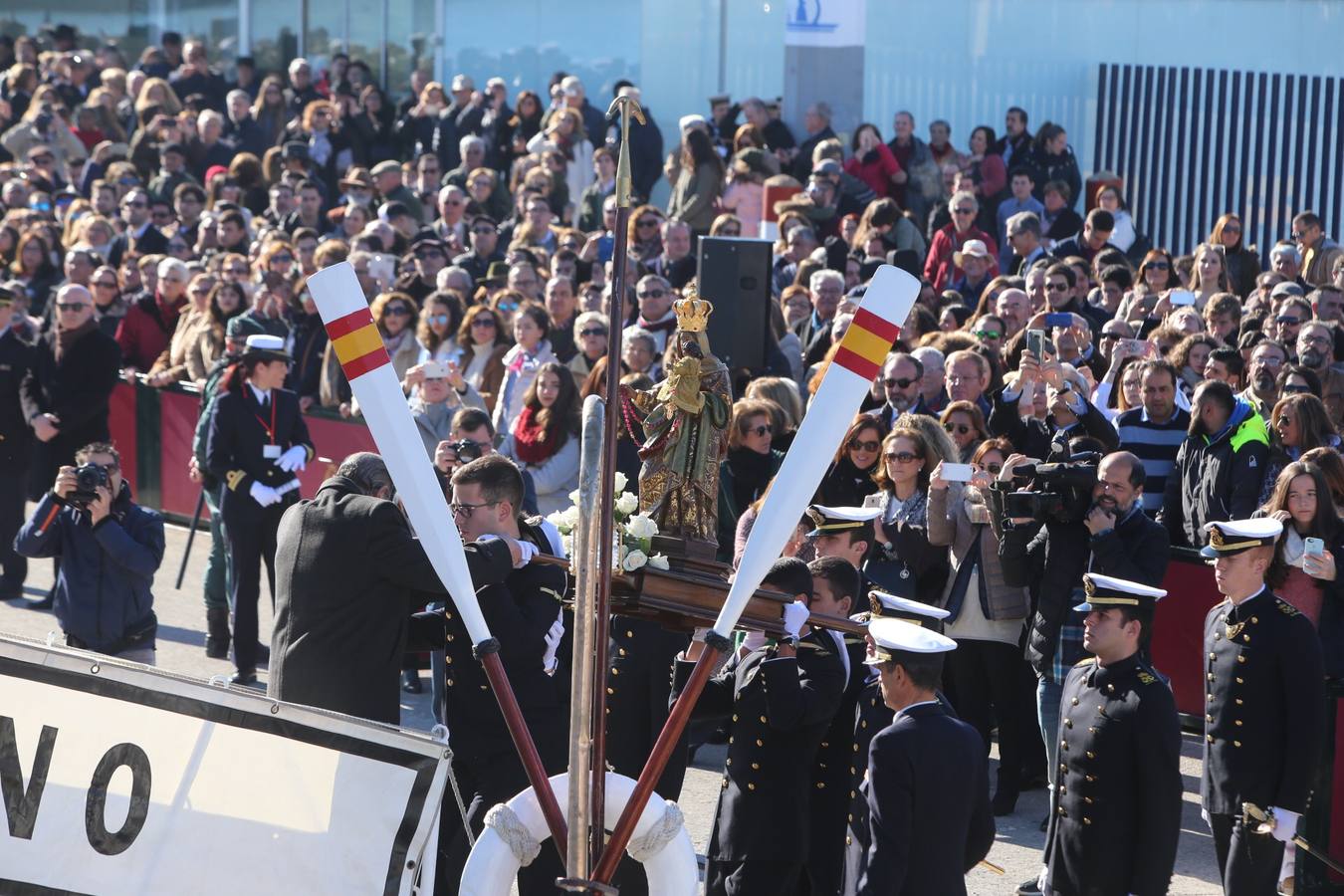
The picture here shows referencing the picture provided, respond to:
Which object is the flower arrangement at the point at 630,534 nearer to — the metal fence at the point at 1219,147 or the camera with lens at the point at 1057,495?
the camera with lens at the point at 1057,495

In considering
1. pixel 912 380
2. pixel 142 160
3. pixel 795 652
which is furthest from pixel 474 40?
pixel 795 652

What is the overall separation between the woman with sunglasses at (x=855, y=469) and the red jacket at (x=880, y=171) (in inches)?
310

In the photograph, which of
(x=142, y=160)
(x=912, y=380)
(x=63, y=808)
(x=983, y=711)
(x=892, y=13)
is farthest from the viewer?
(x=142, y=160)

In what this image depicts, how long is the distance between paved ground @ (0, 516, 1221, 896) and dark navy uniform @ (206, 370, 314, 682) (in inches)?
22.8

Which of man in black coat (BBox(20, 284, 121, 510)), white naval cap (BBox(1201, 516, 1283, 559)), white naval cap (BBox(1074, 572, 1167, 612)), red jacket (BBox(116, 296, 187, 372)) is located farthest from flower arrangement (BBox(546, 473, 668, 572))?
red jacket (BBox(116, 296, 187, 372))

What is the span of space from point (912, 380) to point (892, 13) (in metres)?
10.6

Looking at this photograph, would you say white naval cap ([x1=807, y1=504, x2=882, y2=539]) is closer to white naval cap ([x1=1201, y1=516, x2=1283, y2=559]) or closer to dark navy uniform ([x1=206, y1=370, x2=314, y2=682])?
white naval cap ([x1=1201, y1=516, x2=1283, y2=559])

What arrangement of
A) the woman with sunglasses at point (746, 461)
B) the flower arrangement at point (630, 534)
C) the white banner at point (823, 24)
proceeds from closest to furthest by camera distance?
1. the flower arrangement at point (630, 534)
2. the woman with sunglasses at point (746, 461)
3. the white banner at point (823, 24)

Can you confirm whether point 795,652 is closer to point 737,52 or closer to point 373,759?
point 373,759

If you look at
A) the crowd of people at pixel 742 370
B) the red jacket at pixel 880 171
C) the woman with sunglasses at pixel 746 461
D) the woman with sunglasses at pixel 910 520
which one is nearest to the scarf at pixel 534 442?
the crowd of people at pixel 742 370

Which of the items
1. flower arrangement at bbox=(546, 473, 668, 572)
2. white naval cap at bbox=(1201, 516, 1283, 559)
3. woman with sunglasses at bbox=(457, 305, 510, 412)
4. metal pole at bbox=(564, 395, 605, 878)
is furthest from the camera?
woman with sunglasses at bbox=(457, 305, 510, 412)

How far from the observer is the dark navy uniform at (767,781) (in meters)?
6.22

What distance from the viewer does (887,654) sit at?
18.7 ft

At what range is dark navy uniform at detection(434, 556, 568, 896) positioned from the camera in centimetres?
651
